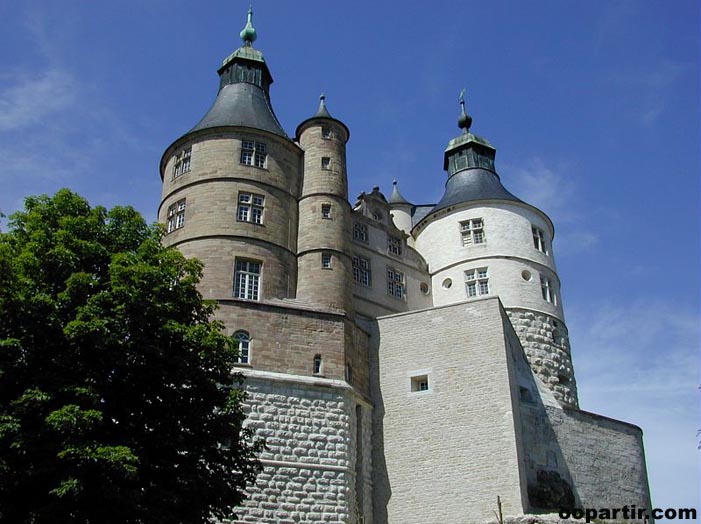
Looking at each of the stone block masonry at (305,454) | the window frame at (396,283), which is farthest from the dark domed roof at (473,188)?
the stone block masonry at (305,454)

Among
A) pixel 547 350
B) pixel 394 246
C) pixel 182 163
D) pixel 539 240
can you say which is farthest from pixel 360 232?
pixel 547 350

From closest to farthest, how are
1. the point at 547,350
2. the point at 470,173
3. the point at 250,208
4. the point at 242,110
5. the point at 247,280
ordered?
the point at 247,280, the point at 250,208, the point at 242,110, the point at 547,350, the point at 470,173

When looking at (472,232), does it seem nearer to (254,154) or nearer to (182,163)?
(254,154)

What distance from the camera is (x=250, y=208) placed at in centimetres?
2695

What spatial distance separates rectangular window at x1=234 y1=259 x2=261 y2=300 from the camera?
25188 mm

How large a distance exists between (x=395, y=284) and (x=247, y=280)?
27.9 feet

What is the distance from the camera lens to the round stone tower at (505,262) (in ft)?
102

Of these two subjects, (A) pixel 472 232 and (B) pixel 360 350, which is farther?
(A) pixel 472 232

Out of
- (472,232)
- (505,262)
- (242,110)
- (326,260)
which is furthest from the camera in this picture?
(472,232)

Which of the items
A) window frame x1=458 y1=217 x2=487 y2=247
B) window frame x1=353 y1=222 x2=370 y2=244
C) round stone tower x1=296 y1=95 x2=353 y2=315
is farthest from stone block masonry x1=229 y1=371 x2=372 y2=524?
window frame x1=458 y1=217 x2=487 y2=247

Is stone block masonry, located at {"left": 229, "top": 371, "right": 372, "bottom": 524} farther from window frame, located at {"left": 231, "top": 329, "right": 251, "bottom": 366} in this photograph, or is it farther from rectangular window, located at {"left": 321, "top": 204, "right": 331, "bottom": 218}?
rectangular window, located at {"left": 321, "top": 204, "right": 331, "bottom": 218}

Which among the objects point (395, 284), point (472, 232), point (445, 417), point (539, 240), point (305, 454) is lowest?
point (305, 454)

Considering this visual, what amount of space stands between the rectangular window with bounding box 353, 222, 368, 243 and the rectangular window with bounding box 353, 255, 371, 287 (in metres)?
0.97

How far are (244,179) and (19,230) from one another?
11.6m
